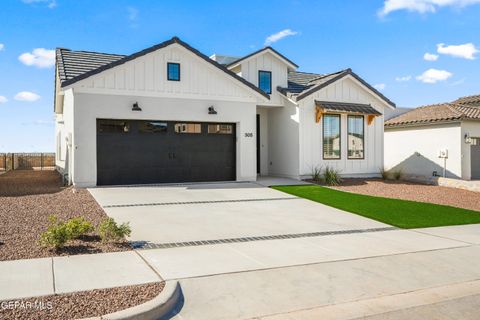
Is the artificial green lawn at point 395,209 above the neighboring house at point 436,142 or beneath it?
beneath

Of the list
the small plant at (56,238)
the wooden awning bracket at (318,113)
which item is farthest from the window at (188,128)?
the small plant at (56,238)

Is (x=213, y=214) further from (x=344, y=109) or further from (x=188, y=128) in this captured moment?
(x=344, y=109)

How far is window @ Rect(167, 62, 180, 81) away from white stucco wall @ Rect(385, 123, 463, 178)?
40.2 ft

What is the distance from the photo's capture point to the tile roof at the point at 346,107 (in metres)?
18.3

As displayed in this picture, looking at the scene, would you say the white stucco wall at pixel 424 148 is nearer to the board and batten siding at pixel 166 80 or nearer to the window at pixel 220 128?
the window at pixel 220 128

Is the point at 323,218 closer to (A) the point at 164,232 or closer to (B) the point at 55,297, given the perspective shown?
(A) the point at 164,232

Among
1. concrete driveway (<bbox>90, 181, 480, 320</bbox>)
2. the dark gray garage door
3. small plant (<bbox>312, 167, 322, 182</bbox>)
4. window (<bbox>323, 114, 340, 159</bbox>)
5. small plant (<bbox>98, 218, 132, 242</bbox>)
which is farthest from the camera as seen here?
window (<bbox>323, 114, 340, 159</bbox>)

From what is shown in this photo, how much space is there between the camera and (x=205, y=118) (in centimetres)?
1675

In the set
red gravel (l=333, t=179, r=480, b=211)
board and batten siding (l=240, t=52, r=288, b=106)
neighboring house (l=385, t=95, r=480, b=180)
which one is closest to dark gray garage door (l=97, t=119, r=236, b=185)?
board and batten siding (l=240, t=52, r=288, b=106)

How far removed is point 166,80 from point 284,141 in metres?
6.23

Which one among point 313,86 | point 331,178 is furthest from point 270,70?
point 331,178

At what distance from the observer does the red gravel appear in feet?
46.2

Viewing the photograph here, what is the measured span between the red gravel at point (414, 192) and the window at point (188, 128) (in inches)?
234

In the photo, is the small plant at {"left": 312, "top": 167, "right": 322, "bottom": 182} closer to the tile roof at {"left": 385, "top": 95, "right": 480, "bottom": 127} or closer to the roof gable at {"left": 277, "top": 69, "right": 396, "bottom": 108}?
the roof gable at {"left": 277, "top": 69, "right": 396, "bottom": 108}
